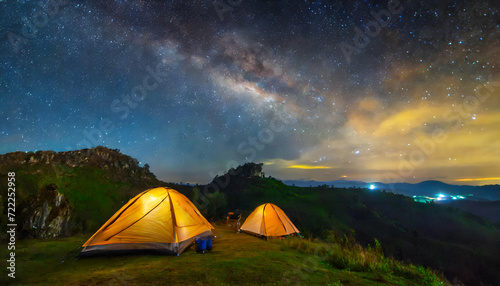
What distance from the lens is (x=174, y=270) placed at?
19.5 feet

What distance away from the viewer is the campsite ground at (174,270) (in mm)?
5137

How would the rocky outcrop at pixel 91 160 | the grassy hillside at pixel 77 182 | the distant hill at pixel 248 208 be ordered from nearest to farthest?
the distant hill at pixel 248 208 → the grassy hillside at pixel 77 182 → the rocky outcrop at pixel 91 160

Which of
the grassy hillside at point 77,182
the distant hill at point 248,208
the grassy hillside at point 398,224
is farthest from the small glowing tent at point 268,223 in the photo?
the grassy hillside at point 398,224

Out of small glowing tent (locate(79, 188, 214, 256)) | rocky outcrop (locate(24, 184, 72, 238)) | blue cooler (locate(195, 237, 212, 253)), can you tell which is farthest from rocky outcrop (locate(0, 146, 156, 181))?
blue cooler (locate(195, 237, 212, 253))

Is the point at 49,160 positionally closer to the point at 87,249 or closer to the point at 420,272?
the point at 87,249

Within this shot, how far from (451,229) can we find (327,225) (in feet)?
125

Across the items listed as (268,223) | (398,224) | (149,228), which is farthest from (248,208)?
(398,224)

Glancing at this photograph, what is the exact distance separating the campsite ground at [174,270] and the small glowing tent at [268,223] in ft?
15.8

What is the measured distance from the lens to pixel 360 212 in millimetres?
51469

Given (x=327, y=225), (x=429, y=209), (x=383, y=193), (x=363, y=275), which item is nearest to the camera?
(x=363, y=275)

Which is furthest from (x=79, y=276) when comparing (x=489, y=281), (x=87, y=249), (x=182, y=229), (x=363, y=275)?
(x=489, y=281)

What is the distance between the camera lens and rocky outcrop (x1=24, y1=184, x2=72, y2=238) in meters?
9.56

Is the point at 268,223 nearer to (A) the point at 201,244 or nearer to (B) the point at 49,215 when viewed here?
(A) the point at 201,244

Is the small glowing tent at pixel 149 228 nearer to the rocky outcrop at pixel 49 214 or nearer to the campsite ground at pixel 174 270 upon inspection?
the campsite ground at pixel 174 270
